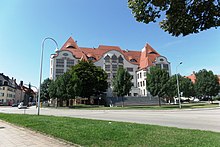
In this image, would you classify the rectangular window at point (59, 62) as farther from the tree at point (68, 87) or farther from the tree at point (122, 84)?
the tree at point (122, 84)

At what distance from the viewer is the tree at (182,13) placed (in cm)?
493

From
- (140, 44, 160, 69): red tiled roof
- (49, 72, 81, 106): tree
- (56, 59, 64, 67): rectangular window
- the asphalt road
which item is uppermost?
(140, 44, 160, 69): red tiled roof

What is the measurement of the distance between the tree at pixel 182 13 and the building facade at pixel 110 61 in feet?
216

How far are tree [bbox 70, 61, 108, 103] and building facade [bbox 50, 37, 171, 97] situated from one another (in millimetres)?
10205

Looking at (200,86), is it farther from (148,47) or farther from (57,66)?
(57,66)

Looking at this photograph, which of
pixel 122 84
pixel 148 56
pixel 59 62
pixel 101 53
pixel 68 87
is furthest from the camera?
Answer: pixel 101 53

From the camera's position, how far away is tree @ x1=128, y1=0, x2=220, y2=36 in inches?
194

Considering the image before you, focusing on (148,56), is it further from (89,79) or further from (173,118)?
(173,118)

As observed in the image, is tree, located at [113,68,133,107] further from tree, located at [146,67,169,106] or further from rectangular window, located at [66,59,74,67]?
rectangular window, located at [66,59,74,67]

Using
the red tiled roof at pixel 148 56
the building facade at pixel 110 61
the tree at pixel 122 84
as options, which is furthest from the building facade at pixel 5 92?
the tree at pixel 122 84

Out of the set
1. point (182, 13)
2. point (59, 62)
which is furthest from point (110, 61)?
point (182, 13)

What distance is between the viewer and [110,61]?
255 ft

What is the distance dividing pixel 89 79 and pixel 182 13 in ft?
180

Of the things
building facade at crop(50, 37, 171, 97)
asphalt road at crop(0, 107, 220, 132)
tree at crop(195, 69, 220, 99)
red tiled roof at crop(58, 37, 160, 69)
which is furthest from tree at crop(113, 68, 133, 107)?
tree at crop(195, 69, 220, 99)
